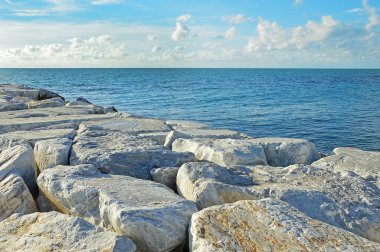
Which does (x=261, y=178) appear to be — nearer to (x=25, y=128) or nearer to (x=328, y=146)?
(x=25, y=128)

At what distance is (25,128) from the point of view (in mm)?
6152

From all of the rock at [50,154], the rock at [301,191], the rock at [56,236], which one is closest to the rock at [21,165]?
the rock at [50,154]

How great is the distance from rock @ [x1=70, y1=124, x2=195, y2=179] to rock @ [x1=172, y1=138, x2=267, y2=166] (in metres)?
0.35

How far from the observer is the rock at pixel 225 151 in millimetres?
4477

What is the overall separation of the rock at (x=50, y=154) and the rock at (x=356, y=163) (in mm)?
3053

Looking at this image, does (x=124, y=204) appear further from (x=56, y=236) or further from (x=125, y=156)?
(x=125, y=156)

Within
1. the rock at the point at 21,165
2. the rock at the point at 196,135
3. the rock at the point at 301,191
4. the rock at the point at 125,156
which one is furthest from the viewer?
the rock at the point at 196,135

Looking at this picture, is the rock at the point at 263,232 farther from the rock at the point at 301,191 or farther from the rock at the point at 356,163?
the rock at the point at 356,163

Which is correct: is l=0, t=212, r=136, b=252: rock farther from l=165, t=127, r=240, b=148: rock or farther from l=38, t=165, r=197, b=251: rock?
l=165, t=127, r=240, b=148: rock

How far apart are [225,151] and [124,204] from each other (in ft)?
6.32

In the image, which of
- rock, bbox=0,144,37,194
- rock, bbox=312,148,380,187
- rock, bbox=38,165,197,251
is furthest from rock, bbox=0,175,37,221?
rock, bbox=312,148,380,187

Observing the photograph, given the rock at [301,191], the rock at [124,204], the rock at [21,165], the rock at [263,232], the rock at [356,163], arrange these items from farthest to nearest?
the rock at [356,163] → the rock at [21,165] → the rock at [301,191] → the rock at [124,204] → the rock at [263,232]

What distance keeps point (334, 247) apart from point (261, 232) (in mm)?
465

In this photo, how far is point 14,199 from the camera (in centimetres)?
339
